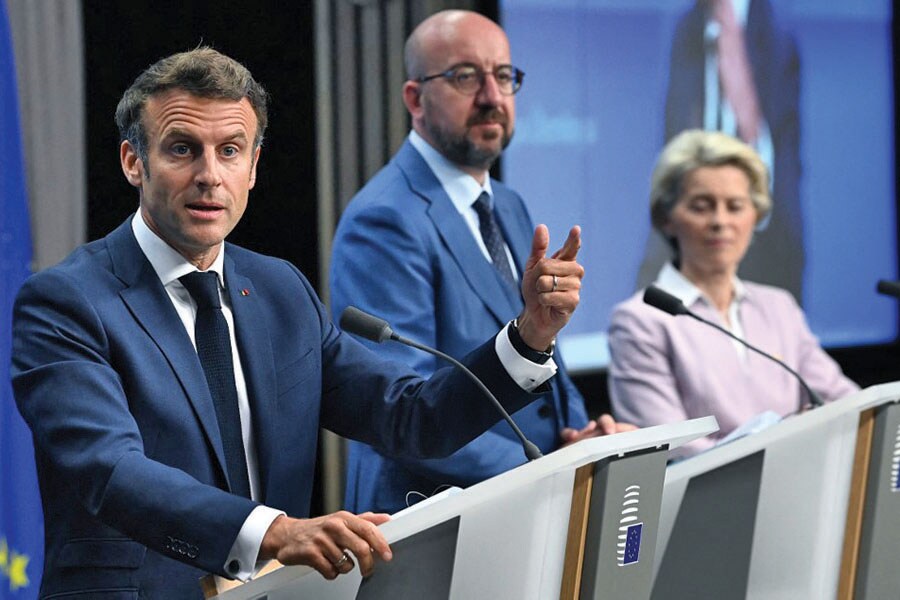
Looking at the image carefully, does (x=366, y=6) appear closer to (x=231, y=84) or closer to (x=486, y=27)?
(x=486, y=27)

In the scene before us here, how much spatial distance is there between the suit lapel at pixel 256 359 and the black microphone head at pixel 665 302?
0.84 metres

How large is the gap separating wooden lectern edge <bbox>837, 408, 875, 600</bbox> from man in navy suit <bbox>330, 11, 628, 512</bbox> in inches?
19.2

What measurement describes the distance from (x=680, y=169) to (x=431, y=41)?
101cm

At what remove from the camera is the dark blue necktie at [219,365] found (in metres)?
1.94

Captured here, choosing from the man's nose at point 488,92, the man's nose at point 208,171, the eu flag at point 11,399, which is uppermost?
the man's nose at point 488,92

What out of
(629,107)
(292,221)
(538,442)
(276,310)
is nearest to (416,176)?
(538,442)

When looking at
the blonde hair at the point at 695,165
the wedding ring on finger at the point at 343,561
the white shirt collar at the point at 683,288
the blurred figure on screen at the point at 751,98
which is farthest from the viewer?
the blurred figure on screen at the point at 751,98

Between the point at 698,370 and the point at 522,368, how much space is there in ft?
4.68

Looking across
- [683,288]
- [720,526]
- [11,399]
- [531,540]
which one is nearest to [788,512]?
[720,526]

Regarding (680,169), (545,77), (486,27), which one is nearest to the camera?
(486,27)

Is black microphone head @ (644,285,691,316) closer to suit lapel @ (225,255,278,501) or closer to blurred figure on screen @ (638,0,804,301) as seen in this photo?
suit lapel @ (225,255,278,501)

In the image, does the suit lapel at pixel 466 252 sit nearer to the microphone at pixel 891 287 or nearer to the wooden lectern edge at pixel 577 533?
the microphone at pixel 891 287

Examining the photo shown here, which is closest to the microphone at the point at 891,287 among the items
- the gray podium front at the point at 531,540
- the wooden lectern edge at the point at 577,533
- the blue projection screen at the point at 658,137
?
the gray podium front at the point at 531,540

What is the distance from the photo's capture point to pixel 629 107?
4891 mm
